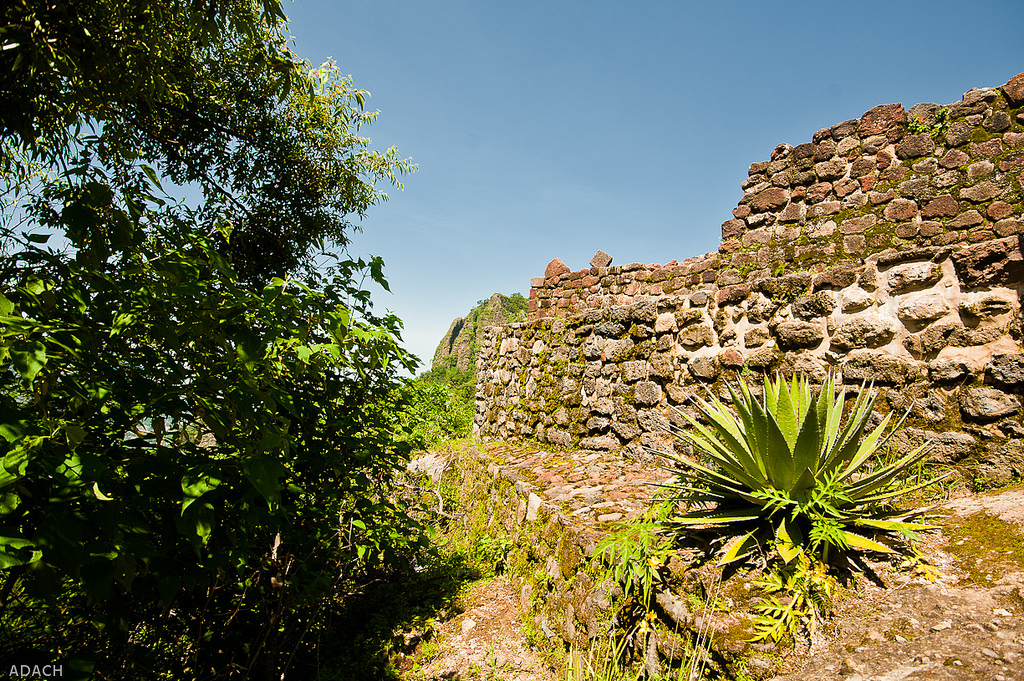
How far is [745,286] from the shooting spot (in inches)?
155

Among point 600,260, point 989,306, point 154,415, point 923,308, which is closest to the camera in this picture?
point 154,415

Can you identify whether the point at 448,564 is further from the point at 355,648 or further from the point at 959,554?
the point at 959,554

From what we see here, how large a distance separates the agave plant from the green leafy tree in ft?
5.29

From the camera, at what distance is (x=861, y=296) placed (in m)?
3.33

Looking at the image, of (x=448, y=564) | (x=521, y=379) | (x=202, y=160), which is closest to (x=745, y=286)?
(x=521, y=379)

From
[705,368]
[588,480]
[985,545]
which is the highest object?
[705,368]

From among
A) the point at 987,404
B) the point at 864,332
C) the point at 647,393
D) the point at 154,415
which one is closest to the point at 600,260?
the point at 647,393

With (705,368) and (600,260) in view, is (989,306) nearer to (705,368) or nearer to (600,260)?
(705,368)

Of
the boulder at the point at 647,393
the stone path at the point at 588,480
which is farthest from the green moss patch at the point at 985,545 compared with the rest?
the boulder at the point at 647,393

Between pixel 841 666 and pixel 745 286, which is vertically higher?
pixel 745 286

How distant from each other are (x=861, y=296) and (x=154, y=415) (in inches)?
155

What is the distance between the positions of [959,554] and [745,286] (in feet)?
7.88

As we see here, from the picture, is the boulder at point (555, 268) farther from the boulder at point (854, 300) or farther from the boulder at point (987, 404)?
the boulder at point (987, 404)

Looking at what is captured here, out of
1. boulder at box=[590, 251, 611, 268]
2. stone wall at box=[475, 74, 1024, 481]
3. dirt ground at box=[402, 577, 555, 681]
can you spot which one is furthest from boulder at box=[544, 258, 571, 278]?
dirt ground at box=[402, 577, 555, 681]
